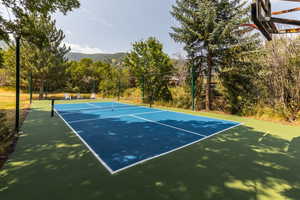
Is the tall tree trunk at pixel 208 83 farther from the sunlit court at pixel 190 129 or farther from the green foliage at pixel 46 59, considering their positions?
the green foliage at pixel 46 59

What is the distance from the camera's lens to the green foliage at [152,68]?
10.7 metres

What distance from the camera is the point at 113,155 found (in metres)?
2.57

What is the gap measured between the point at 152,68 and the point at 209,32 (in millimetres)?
5140

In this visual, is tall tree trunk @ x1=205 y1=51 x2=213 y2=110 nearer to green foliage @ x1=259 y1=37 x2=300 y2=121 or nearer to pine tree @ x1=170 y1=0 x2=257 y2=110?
pine tree @ x1=170 y1=0 x2=257 y2=110

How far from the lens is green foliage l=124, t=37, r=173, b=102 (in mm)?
10672

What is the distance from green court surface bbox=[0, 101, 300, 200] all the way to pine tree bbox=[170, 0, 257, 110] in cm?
541

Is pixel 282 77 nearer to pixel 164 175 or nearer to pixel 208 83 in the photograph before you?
pixel 208 83

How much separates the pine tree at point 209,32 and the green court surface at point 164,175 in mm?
5412

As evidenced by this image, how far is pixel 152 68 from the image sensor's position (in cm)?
1132

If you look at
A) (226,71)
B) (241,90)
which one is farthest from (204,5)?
(241,90)

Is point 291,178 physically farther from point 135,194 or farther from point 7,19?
point 7,19

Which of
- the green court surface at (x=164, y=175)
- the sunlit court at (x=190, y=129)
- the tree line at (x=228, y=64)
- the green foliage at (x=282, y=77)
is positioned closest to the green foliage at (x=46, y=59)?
the tree line at (x=228, y=64)

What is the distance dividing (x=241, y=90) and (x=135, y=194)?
24.2 ft

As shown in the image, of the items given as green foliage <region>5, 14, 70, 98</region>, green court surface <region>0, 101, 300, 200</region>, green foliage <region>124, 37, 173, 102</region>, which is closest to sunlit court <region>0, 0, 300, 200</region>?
green court surface <region>0, 101, 300, 200</region>
